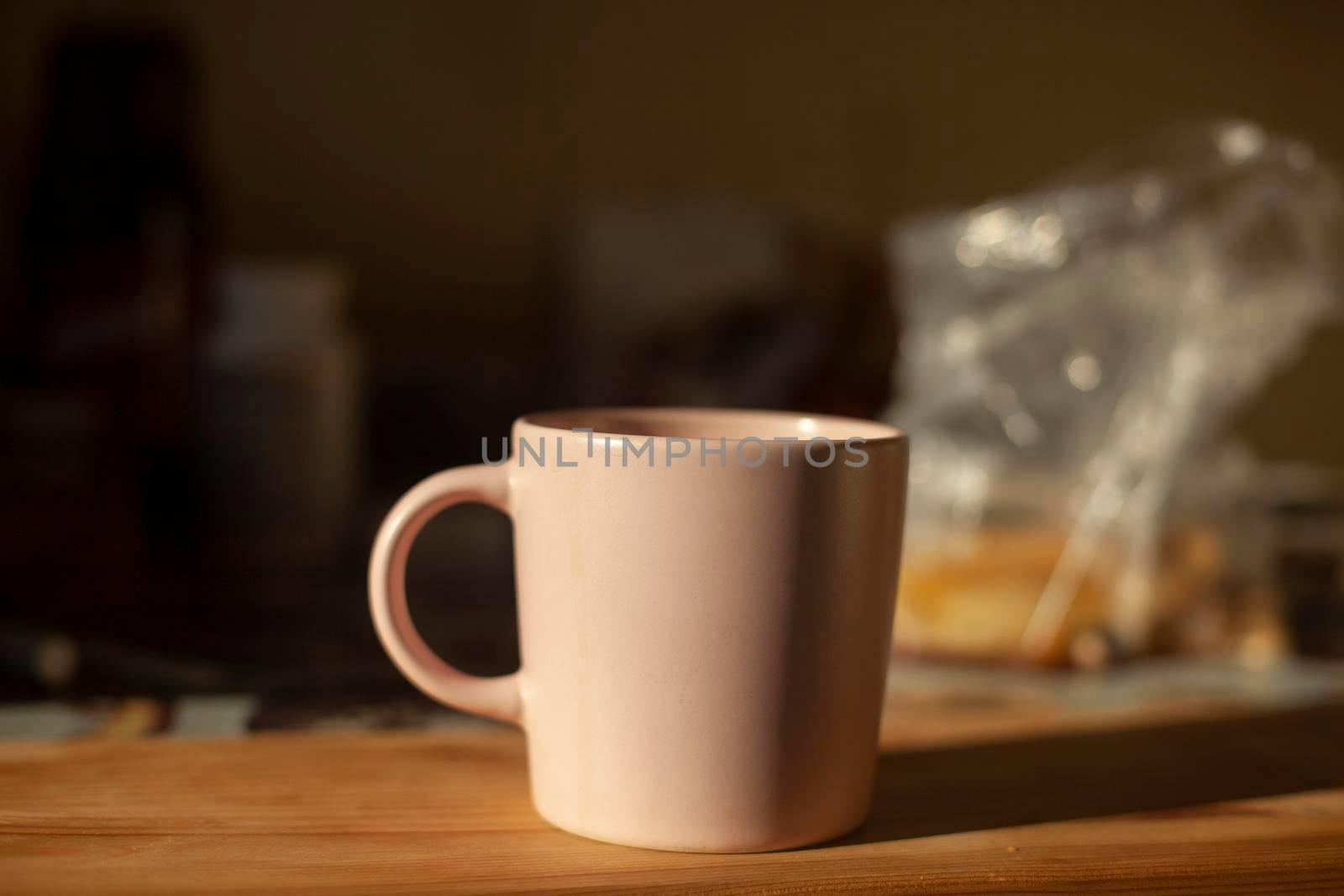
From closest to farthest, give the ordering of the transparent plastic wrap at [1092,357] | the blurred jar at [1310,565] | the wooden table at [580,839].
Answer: the wooden table at [580,839] → the transparent plastic wrap at [1092,357] → the blurred jar at [1310,565]

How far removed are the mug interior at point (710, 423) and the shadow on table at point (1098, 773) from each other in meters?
0.12

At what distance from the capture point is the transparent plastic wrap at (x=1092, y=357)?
666 mm

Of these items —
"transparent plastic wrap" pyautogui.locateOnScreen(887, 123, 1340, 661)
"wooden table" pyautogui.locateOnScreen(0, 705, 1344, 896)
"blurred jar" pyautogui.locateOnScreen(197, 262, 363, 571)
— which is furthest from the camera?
"blurred jar" pyautogui.locateOnScreen(197, 262, 363, 571)

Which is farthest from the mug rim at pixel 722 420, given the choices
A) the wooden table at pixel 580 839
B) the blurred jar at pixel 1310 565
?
the blurred jar at pixel 1310 565

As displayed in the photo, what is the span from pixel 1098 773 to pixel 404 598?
0.24m

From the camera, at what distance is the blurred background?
678mm

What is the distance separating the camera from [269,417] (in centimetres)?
90

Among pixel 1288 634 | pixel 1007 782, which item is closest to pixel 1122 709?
pixel 1007 782

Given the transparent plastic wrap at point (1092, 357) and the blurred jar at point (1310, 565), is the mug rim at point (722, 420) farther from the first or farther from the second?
the blurred jar at point (1310, 565)

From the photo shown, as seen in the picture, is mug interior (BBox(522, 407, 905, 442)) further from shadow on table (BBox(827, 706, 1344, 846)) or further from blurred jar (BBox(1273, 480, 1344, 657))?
blurred jar (BBox(1273, 480, 1344, 657))

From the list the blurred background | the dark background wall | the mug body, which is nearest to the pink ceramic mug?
the mug body

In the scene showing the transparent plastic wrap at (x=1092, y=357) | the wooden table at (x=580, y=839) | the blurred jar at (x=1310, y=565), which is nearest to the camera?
the wooden table at (x=580, y=839)

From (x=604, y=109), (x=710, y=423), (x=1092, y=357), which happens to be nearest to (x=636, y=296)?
(x=604, y=109)

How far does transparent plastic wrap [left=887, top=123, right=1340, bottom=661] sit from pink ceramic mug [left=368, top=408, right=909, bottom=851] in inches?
12.9
